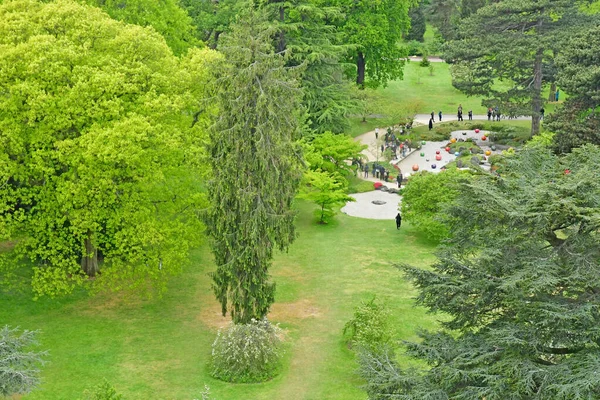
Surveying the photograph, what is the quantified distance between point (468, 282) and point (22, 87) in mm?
17153

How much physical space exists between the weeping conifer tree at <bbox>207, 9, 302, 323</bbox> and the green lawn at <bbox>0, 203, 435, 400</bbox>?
2845 millimetres

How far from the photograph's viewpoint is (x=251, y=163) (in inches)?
952

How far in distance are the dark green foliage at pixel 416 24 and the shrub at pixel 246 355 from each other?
70.4m

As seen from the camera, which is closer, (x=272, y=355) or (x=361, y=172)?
(x=272, y=355)

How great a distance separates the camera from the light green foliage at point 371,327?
25609 millimetres

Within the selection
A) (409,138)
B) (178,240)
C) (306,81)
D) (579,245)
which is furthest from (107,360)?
(409,138)

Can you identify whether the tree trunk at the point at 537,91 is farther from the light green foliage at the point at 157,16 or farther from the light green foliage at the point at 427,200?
the light green foliage at the point at 157,16

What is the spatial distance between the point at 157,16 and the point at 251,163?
2383 cm

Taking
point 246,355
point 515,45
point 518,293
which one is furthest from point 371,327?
point 515,45

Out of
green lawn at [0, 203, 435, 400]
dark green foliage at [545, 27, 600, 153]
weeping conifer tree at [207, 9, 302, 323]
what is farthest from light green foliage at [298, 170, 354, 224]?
weeping conifer tree at [207, 9, 302, 323]

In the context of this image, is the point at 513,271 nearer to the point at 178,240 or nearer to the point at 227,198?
the point at 227,198

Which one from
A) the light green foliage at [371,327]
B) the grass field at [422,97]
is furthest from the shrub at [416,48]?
the light green foliage at [371,327]

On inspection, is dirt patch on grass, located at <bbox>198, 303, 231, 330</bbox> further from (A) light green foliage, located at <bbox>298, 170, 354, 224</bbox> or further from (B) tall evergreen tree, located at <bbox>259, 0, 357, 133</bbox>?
(B) tall evergreen tree, located at <bbox>259, 0, 357, 133</bbox>

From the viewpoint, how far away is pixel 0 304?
3033cm
